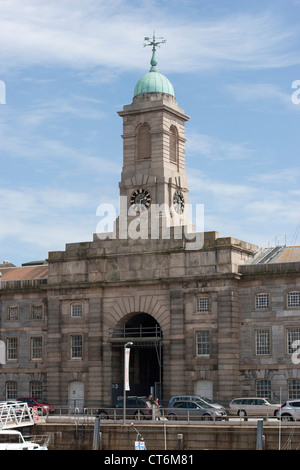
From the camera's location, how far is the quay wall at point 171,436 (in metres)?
65.7

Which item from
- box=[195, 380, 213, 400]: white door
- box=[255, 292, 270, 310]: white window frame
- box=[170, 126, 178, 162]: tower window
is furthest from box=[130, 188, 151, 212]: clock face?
box=[195, 380, 213, 400]: white door

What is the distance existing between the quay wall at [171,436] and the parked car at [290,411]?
146 inches

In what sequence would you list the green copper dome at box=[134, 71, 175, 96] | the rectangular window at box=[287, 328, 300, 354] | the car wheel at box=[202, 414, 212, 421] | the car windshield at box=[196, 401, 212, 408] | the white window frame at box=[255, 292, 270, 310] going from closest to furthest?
the car wheel at box=[202, 414, 212, 421] → the car windshield at box=[196, 401, 212, 408] → the rectangular window at box=[287, 328, 300, 354] → the white window frame at box=[255, 292, 270, 310] → the green copper dome at box=[134, 71, 175, 96]

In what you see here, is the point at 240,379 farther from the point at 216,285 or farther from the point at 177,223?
the point at 177,223

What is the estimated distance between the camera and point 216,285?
85.9 metres

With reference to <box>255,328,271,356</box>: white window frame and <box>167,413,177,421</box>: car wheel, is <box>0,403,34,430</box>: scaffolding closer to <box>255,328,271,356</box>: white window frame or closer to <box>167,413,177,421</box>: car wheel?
<box>167,413,177,421</box>: car wheel

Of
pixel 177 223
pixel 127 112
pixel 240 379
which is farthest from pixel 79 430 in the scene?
pixel 127 112

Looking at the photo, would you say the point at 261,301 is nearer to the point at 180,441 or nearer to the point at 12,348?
the point at 180,441

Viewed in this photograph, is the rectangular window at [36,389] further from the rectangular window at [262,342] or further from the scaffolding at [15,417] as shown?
the rectangular window at [262,342]

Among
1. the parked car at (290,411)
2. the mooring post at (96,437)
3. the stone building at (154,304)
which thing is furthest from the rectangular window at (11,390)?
the parked car at (290,411)

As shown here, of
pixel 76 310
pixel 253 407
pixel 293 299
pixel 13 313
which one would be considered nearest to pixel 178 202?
pixel 76 310

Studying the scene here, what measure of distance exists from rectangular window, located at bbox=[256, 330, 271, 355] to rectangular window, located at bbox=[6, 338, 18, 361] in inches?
865

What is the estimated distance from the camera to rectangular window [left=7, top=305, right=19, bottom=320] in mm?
95562

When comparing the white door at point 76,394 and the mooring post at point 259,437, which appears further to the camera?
the white door at point 76,394
